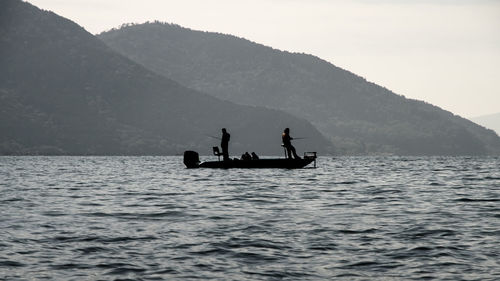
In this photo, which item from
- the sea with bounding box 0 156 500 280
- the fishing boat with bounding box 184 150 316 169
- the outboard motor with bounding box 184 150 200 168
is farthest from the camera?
the outboard motor with bounding box 184 150 200 168

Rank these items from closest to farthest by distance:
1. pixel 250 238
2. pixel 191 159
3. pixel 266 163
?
1. pixel 250 238
2. pixel 266 163
3. pixel 191 159

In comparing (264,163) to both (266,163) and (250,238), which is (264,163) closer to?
(266,163)

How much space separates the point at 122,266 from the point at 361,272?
3.82 m

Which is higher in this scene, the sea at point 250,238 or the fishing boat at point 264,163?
the fishing boat at point 264,163

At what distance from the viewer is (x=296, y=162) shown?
151 ft

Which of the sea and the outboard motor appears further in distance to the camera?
the outboard motor

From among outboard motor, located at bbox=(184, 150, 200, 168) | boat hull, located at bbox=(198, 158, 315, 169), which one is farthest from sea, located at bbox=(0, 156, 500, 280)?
outboard motor, located at bbox=(184, 150, 200, 168)

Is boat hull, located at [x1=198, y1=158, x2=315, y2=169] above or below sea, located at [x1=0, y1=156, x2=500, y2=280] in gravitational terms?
above

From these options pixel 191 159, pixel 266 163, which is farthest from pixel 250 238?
pixel 191 159

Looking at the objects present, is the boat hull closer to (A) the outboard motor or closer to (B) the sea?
(A) the outboard motor

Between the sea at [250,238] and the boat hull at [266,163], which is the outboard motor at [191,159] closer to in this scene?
the boat hull at [266,163]

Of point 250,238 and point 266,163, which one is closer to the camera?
point 250,238

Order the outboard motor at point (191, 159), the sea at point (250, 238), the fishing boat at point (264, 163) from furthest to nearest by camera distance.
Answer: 1. the outboard motor at point (191, 159)
2. the fishing boat at point (264, 163)
3. the sea at point (250, 238)

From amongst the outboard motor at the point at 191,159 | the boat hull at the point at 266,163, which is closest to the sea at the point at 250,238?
the boat hull at the point at 266,163
